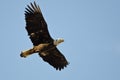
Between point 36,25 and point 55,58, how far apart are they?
9.19 ft

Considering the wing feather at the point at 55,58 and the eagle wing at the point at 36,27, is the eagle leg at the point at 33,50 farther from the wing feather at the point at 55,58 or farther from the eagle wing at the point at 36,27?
the wing feather at the point at 55,58

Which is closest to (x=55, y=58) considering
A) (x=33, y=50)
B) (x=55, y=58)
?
→ (x=55, y=58)

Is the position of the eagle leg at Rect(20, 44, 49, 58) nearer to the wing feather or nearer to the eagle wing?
the eagle wing

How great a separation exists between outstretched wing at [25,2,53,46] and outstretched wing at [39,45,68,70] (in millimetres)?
1042

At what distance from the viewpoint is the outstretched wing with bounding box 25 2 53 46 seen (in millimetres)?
26484

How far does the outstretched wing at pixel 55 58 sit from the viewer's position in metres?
27.8

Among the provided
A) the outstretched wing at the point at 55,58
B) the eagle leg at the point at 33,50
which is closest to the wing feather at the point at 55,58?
the outstretched wing at the point at 55,58

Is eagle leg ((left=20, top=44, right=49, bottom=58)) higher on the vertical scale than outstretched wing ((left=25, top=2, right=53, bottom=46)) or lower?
lower

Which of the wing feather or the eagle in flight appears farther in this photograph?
the wing feather

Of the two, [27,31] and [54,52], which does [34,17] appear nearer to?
[27,31]

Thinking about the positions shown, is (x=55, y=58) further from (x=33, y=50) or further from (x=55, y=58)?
(x=33, y=50)

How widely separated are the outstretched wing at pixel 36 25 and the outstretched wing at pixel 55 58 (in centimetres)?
104

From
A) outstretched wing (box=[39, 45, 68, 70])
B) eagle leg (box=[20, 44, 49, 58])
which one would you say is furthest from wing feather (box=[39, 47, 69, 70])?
eagle leg (box=[20, 44, 49, 58])

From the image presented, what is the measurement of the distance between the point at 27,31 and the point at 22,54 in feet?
4.51
